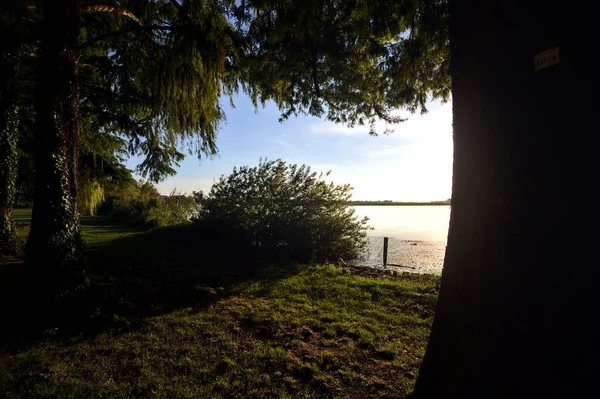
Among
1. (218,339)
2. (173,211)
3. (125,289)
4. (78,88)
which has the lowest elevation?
(218,339)

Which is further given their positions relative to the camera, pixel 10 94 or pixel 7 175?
pixel 7 175

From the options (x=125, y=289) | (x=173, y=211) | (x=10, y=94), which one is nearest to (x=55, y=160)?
(x=125, y=289)

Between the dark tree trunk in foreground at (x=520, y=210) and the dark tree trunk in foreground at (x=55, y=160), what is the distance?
5797 millimetres

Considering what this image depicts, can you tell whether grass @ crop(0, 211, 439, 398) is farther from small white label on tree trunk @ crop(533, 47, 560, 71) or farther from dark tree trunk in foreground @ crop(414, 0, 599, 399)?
small white label on tree trunk @ crop(533, 47, 560, 71)

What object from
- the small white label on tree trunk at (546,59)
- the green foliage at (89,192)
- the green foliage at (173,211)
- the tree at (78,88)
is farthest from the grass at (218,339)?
the green foliage at (173,211)

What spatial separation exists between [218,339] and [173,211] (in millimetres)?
14495

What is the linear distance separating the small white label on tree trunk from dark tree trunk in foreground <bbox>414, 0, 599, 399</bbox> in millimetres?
13

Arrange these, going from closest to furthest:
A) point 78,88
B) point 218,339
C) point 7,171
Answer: point 218,339 < point 78,88 < point 7,171

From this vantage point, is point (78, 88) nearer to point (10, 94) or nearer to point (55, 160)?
point (55, 160)

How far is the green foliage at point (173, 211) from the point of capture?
643 inches

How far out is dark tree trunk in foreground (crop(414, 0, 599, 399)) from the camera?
1456 millimetres

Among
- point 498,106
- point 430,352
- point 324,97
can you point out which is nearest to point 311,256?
point 324,97

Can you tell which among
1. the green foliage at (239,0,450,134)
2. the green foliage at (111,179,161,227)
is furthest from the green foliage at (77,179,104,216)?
the green foliage at (239,0,450,134)

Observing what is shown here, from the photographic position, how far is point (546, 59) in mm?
1599
